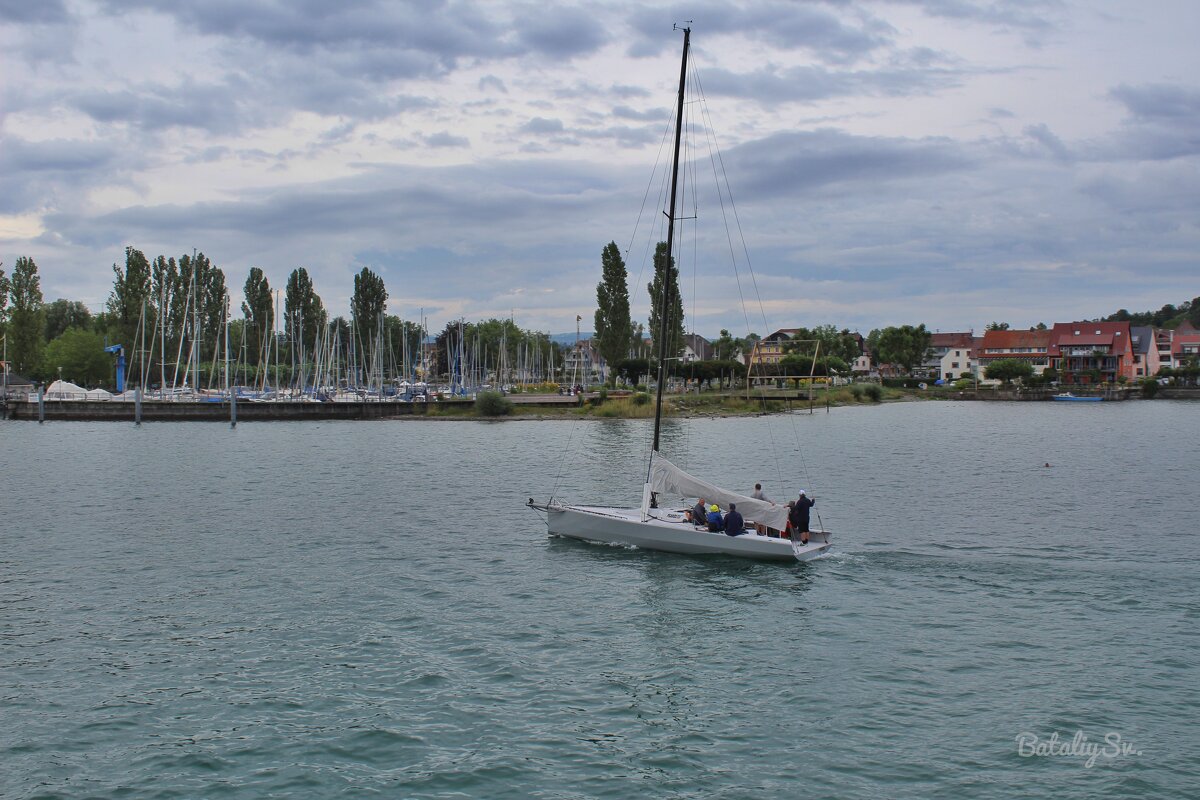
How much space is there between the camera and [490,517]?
4256cm

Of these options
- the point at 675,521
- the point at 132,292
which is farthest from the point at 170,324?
the point at 675,521

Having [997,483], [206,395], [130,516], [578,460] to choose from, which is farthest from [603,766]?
[206,395]

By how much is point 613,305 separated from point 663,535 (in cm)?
9820

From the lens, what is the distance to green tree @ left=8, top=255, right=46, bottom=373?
434 feet

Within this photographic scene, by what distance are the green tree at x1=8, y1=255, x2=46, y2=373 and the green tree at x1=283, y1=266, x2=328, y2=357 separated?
116 feet

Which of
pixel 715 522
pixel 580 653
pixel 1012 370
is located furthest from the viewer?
pixel 1012 370

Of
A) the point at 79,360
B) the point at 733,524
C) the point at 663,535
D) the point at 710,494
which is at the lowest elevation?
→ the point at 663,535

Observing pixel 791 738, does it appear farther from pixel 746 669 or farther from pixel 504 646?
pixel 504 646

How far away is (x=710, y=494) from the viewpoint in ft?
108

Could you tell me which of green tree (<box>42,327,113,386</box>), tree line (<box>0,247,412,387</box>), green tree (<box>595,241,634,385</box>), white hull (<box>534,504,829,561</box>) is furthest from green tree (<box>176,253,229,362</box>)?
white hull (<box>534,504,829,561</box>)

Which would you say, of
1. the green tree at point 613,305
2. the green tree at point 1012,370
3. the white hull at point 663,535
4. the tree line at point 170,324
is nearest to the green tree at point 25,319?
the tree line at point 170,324

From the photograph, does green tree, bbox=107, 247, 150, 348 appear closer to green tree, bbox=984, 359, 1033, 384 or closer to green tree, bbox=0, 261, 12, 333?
green tree, bbox=0, 261, 12, 333

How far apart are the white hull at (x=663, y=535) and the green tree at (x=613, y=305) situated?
93.5 meters

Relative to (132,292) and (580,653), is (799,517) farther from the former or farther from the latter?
(132,292)
